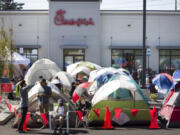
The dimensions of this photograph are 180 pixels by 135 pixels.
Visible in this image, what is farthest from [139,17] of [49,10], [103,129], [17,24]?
[103,129]

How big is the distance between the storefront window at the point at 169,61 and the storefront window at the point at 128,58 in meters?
2.15

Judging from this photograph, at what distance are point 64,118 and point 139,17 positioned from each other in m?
22.6

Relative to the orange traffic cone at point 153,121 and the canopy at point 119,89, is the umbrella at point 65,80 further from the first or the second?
the orange traffic cone at point 153,121

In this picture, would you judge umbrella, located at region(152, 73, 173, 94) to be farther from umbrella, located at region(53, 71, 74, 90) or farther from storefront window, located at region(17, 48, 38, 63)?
storefront window, located at region(17, 48, 38, 63)

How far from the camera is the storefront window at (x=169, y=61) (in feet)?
104

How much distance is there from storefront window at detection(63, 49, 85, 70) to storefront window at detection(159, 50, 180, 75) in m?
7.73

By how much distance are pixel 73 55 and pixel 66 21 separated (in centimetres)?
325

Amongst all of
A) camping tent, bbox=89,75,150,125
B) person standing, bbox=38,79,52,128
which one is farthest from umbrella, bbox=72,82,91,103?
person standing, bbox=38,79,52,128

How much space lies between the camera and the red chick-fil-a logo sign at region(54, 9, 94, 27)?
3014cm

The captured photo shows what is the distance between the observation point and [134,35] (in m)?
31.5

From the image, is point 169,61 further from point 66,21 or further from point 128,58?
point 66,21

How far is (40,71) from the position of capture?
2388 centimetres

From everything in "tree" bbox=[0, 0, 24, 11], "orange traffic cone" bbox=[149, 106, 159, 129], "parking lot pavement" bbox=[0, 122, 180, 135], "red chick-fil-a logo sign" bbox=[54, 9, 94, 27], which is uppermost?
"tree" bbox=[0, 0, 24, 11]

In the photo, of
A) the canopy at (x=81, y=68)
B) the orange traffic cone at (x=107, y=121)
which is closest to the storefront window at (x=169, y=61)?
the canopy at (x=81, y=68)
